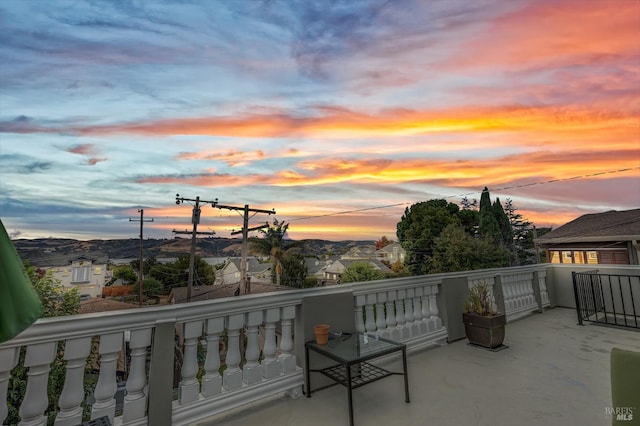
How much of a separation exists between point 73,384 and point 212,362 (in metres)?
0.84

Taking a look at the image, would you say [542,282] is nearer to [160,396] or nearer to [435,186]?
[435,186]

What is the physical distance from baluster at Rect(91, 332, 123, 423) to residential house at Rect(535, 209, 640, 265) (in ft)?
50.2

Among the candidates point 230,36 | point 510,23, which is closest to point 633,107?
point 510,23

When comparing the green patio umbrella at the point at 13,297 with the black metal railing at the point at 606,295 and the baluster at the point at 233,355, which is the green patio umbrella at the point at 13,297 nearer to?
the baluster at the point at 233,355

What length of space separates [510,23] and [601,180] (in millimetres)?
7407

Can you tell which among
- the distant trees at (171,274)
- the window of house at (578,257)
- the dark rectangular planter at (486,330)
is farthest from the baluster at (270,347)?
the distant trees at (171,274)

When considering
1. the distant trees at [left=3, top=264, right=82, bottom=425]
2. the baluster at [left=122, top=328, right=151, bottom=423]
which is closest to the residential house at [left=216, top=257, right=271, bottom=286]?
the distant trees at [left=3, top=264, right=82, bottom=425]

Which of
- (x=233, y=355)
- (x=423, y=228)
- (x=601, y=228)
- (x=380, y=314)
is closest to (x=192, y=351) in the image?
(x=233, y=355)

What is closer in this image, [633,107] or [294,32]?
[294,32]

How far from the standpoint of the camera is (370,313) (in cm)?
333

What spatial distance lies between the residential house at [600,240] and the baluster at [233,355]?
571 inches

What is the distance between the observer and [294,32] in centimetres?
471

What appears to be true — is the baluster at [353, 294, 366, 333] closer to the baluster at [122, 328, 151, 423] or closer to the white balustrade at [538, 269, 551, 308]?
the baluster at [122, 328, 151, 423]

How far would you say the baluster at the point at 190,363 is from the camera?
2188 mm
